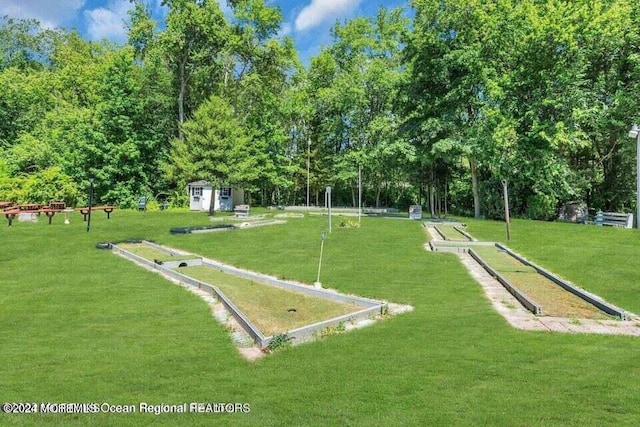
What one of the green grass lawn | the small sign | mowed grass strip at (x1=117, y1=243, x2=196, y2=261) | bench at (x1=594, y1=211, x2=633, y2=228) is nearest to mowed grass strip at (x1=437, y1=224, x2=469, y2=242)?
the green grass lawn

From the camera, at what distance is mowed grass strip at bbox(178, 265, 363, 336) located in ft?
28.0

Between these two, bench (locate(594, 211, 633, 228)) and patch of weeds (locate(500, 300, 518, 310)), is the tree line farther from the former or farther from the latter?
patch of weeds (locate(500, 300, 518, 310))

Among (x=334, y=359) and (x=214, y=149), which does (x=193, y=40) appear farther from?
(x=334, y=359)

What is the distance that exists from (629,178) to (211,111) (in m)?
27.7

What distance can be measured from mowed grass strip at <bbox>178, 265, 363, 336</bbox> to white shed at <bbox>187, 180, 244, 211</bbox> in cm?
2788

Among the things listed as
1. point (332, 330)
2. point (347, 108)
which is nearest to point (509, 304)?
point (332, 330)

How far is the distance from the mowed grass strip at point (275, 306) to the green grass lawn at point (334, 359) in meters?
0.78

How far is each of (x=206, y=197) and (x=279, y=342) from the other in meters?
33.7

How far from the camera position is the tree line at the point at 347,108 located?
27.4 m

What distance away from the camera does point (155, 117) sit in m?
43.9

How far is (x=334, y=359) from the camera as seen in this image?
6555mm

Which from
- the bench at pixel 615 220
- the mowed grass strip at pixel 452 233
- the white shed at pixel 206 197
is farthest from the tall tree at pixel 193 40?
the bench at pixel 615 220

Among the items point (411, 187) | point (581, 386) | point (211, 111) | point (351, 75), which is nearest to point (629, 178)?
point (411, 187)

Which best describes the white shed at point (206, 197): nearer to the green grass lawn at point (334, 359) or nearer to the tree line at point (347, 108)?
the tree line at point (347, 108)
